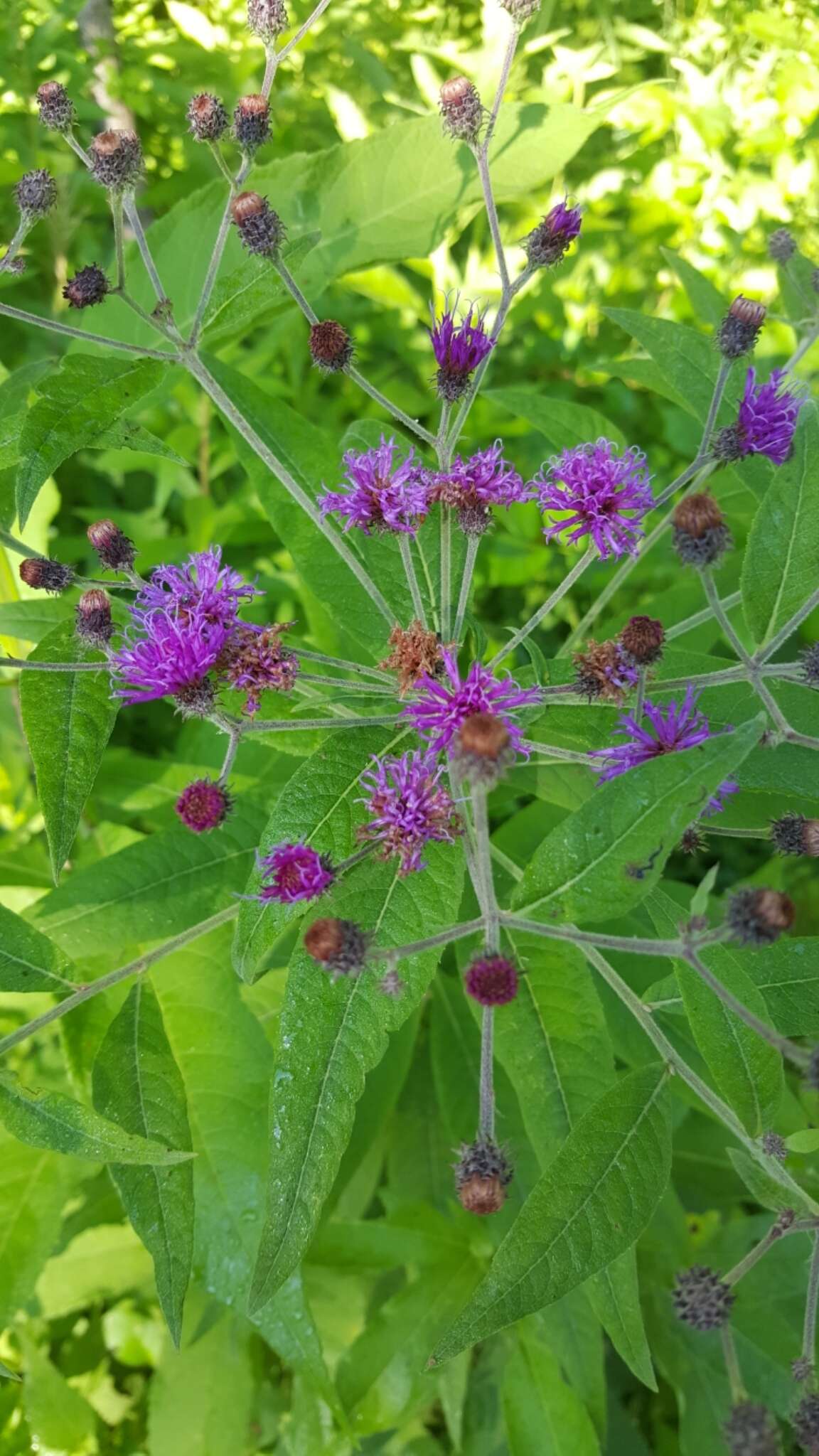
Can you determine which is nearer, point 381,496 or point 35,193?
point 381,496

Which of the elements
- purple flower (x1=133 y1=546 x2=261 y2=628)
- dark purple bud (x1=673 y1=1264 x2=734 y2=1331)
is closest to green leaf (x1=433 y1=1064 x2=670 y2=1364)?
dark purple bud (x1=673 y1=1264 x2=734 y2=1331)

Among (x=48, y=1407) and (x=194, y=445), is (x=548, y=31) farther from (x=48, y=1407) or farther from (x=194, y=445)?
(x=48, y=1407)

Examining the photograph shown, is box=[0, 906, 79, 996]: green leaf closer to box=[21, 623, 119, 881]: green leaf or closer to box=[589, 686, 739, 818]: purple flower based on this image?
box=[21, 623, 119, 881]: green leaf

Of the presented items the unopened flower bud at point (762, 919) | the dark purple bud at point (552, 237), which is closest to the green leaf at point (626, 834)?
the unopened flower bud at point (762, 919)

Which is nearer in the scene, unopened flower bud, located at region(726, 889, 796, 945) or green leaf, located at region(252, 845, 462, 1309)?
unopened flower bud, located at region(726, 889, 796, 945)

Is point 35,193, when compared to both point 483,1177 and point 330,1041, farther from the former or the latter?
point 483,1177

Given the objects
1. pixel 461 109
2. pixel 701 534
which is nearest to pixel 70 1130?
pixel 701 534
